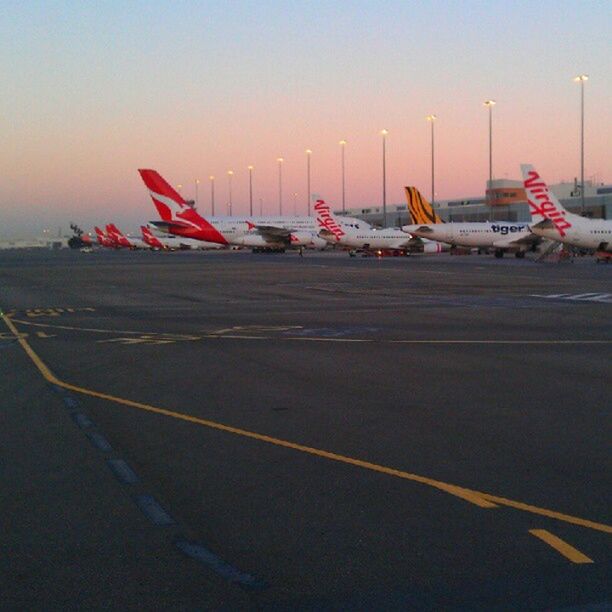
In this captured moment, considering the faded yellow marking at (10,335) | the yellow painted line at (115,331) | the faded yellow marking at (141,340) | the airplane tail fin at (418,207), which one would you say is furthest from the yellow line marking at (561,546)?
the airplane tail fin at (418,207)

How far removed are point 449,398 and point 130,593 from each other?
6973 millimetres

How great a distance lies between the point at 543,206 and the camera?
56.1 metres

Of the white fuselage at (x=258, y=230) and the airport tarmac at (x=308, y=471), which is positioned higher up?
the white fuselage at (x=258, y=230)

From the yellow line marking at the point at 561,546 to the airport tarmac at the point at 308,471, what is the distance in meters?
0.02

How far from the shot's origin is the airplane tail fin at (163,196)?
85.2 metres

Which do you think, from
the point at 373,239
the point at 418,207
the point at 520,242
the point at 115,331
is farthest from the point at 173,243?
the point at 115,331

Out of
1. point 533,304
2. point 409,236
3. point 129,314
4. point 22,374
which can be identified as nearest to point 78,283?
point 129,314

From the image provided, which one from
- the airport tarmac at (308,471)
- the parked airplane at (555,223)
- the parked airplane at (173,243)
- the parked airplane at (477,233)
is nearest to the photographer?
the airport tarmac at (308,471)

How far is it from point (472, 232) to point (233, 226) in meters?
32.8

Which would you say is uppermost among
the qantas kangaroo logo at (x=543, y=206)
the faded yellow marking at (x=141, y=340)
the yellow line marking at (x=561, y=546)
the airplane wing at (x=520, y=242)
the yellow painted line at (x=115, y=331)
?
the qantas kangaroo logo at (x=543, y=206)

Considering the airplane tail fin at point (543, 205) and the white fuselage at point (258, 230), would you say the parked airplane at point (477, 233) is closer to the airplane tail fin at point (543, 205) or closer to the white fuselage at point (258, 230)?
the airplane tail fin at point (543, 205)

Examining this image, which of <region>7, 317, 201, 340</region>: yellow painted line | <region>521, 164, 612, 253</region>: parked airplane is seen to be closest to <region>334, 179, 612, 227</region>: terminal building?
<region>521, 164, 612, 253</region>: parked airplane

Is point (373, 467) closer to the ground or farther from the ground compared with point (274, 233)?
closer to the ground

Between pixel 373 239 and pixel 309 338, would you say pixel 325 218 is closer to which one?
pixel 373 239
